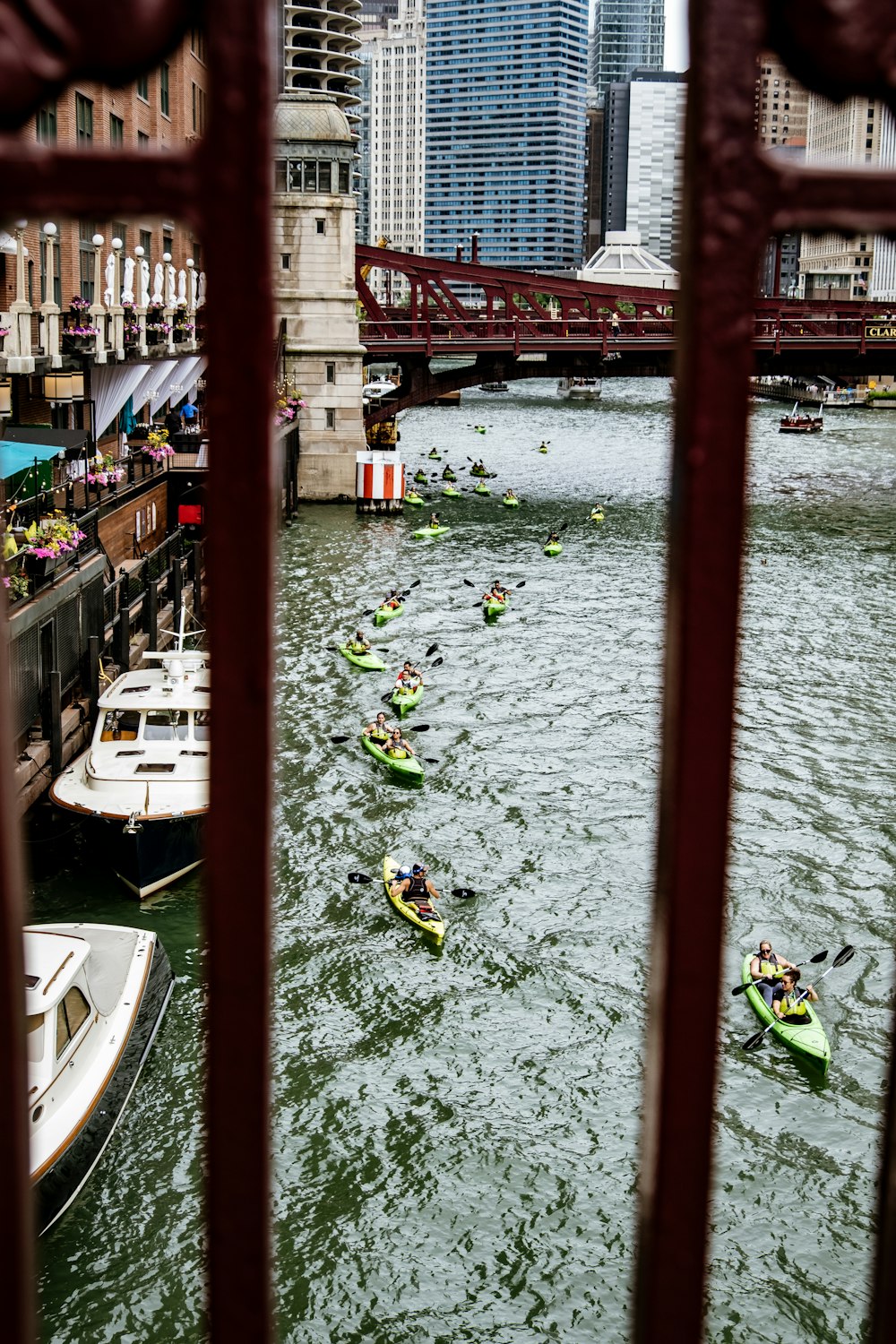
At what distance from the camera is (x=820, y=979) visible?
17438 mm

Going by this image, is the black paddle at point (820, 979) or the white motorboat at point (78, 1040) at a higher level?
the white motorboat at point (78, 1040)

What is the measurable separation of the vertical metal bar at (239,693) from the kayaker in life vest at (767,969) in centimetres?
1512

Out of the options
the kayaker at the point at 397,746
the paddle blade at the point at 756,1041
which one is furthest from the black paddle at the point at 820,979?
the kayaker at the point at 397,746

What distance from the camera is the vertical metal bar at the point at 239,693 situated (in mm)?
1668

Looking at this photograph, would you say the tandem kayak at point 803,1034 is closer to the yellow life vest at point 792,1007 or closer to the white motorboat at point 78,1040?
the yellow life vest at point 792,1007

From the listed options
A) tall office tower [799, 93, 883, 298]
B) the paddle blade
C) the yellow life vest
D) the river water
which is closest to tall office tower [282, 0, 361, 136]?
tall office tower [799, 93, 883, 298]

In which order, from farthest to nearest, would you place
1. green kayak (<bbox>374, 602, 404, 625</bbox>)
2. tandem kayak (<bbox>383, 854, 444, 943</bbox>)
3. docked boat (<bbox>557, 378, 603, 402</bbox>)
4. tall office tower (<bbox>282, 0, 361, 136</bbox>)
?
1. tall office tower (<bbox>282, 0, 361, 136</bbox>)
2. docked boat (<bbox>557, 378, 603, 402</bbox>)
3. green kayak (<bbox>374, 602, 404, 625</bbox>)
4. tandem kayak (<bbox>383, 854, 444, 943</bbox>)

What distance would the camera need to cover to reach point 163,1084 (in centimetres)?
1491

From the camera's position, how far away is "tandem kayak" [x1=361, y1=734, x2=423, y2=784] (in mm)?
23891

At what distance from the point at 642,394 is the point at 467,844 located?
11368 cm

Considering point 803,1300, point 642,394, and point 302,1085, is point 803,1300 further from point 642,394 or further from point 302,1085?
point 642,394

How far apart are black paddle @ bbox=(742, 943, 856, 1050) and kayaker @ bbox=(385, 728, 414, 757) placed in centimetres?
848

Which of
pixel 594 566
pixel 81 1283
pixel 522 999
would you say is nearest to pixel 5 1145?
pixel 81 1283

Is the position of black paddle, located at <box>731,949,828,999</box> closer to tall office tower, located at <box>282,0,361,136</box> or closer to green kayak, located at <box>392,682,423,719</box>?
green kayak, located at <box>392,682,423,719</box>
